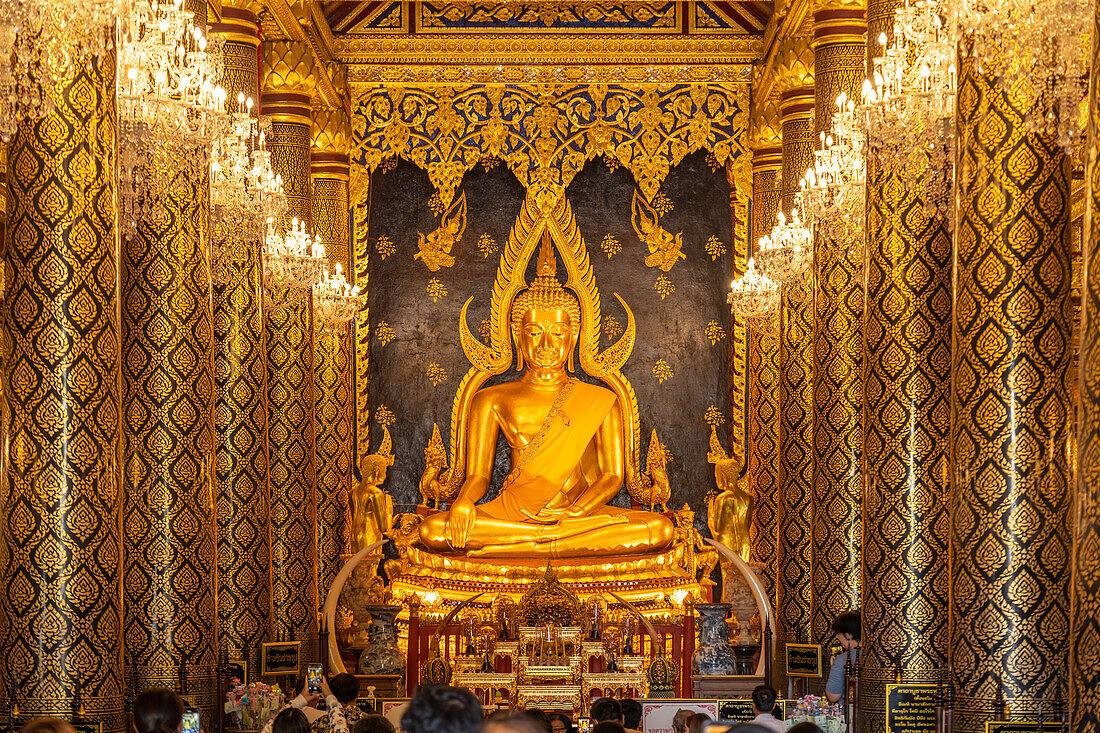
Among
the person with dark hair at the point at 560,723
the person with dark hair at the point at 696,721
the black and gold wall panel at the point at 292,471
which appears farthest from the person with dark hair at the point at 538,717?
the black and gold wall panel at the point at 292,471

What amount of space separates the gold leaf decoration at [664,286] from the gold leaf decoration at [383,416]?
3.11 metres

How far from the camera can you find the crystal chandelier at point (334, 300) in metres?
13.7

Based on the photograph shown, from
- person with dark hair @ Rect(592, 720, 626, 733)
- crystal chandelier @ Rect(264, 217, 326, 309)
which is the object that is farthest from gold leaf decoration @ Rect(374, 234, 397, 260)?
person with dark hair @ Rect(592, 720, 626, 733)

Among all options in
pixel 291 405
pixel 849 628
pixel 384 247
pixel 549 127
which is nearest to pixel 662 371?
pixel 549 127

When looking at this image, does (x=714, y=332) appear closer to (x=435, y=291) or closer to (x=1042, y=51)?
(x=435, y=291)

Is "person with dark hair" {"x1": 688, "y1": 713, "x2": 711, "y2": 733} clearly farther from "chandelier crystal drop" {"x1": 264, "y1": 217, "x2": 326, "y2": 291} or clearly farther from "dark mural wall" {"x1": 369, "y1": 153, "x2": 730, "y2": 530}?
"dark mural wall" {"x1": 369, "y1": 153, "x2": 730, "y2": 530}

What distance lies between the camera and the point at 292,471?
13141 mm

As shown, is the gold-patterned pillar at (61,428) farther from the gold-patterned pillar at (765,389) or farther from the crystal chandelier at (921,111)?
the gold-patterned pillar at (765,389)

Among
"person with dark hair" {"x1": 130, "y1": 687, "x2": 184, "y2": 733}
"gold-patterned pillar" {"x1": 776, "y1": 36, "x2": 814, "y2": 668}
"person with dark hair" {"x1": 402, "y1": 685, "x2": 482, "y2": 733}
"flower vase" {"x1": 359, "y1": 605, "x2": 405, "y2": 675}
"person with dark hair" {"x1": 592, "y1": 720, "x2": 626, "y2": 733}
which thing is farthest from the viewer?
"gold-patterned pillar" {"x1": 776, "y1": 36, "x2": 814, "y2": 668}

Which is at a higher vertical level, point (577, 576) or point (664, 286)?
point (664, 286)

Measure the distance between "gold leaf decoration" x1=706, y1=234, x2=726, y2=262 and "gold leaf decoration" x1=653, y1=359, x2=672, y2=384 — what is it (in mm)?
1213

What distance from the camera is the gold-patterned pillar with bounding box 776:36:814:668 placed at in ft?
41.2

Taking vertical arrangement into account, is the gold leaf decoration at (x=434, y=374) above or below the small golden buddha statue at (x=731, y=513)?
above

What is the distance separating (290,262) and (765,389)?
5213mm
